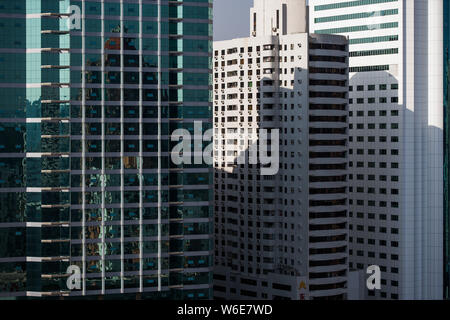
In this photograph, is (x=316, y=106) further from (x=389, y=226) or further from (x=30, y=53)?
(x=30, y=53)

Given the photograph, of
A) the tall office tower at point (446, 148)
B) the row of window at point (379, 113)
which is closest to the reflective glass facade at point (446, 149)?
the tall office tower at point (446, 148)

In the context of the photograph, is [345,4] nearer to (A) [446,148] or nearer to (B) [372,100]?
(B) [372,100]

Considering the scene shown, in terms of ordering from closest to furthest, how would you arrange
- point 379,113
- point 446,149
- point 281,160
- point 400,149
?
point 281,160
point 400,149
point 446,149
point 379,113

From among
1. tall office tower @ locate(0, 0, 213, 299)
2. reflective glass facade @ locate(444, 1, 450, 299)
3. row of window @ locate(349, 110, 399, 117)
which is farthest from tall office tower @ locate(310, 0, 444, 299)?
tall office tower @ locate(0, 0, 213, 299)

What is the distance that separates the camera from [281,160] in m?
131

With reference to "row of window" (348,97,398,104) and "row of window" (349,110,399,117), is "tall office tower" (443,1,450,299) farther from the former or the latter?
"row of window" (348,97,398,104)

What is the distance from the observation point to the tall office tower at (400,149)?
13950cm

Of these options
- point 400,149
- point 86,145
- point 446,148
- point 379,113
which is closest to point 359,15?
point 379,113

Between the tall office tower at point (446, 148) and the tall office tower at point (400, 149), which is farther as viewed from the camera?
Result: the tall office tower at point (446, 148)

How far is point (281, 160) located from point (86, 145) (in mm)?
34078

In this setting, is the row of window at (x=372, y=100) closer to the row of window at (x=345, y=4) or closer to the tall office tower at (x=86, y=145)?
the row of window at (x=345, y=4)

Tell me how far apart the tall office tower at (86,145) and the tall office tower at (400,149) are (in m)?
43.3

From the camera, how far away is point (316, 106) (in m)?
126

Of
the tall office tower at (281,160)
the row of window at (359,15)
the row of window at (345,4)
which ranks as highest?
the row of window at (345,4)
